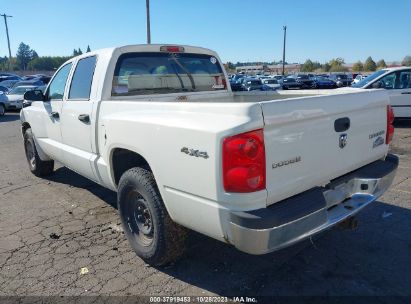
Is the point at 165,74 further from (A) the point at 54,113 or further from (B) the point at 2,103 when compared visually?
(B) the point at 2,103

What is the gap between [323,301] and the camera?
281 cm

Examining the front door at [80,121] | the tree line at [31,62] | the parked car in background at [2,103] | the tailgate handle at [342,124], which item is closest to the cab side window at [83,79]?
the front door at [80,121]

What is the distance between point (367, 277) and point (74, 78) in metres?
3.91

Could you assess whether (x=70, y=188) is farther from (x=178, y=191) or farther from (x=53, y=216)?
(x=178, y=191)

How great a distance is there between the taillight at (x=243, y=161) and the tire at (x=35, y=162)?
4788 millimetres

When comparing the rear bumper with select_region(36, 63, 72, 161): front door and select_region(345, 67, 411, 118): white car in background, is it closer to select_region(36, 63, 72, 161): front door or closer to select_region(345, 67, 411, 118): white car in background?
select_region(36, 63, 72, 161): front door

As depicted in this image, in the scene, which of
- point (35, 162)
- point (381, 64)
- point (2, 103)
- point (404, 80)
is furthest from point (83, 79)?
point (381, 64)

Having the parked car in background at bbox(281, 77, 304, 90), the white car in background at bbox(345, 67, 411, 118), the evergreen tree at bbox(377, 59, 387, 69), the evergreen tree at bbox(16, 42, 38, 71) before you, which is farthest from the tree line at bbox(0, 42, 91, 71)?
the white car in background at bbox(345, 67, 411, 118)

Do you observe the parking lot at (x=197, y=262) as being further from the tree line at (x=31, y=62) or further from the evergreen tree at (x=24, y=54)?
the evergreen tree at (x=24, y=54)

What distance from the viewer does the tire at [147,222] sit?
122 inches

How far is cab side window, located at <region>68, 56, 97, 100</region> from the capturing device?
4.18 metres

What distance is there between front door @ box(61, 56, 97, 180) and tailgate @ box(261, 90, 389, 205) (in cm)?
218

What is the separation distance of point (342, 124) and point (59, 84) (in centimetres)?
388

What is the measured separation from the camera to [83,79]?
4.36 meters
